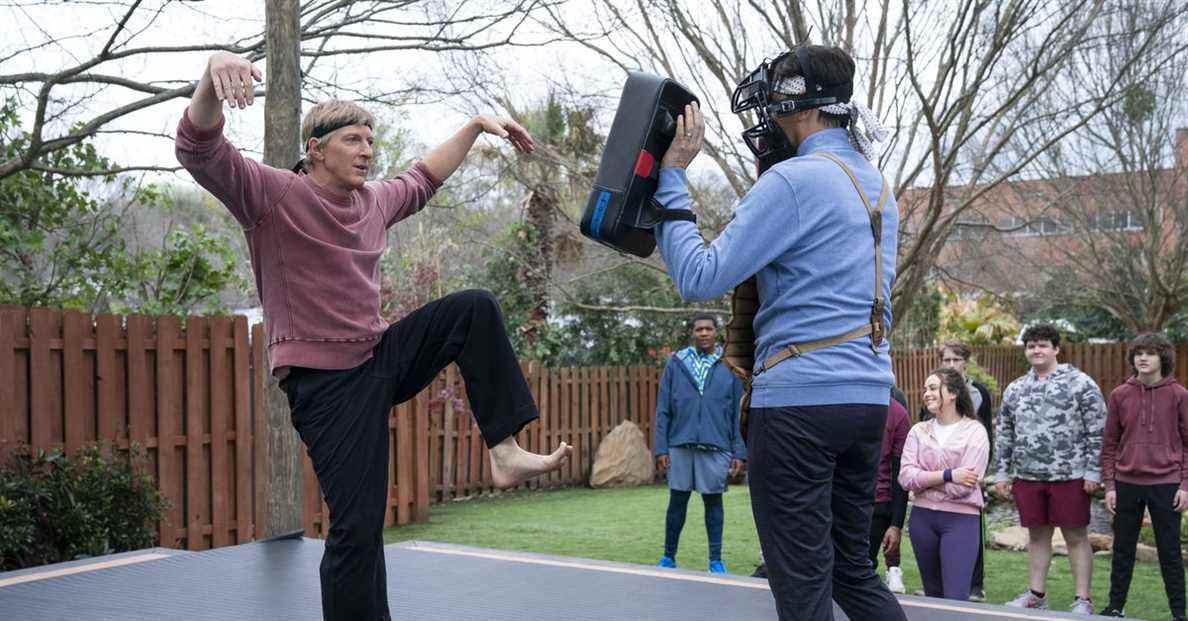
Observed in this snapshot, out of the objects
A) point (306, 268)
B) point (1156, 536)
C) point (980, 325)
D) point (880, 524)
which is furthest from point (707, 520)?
point (980, 325)

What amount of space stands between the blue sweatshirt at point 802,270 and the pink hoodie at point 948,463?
265 centimetres

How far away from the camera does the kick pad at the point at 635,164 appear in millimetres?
2420

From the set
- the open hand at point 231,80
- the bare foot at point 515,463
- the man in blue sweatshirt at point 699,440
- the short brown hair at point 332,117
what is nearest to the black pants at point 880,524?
the man in blue sweatshirt at point 699,440

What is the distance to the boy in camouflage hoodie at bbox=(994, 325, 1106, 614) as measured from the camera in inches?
199

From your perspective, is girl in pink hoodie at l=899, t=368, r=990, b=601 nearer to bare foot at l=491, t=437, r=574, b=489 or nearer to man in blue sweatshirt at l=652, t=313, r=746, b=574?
man in blue sweatshirt at l=652, t=313, r=746, b=574

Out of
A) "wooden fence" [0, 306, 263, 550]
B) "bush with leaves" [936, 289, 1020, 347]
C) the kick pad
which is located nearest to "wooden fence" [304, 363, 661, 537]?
"wooden fence" [0, 306, 263, 550]

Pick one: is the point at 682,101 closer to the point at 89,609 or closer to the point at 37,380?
the point at 89,609

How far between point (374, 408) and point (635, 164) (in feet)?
2.90

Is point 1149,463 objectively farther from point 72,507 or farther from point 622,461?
point 622,461

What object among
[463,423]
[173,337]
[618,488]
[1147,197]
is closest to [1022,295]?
[1147,197]

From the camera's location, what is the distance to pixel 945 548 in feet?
15.5

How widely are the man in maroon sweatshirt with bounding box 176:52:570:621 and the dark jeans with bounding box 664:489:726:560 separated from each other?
3.63m

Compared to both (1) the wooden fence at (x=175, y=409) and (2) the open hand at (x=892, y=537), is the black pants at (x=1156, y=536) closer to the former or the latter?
(2) the open hand at (x=892, y=537)

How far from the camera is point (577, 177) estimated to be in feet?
25.5
